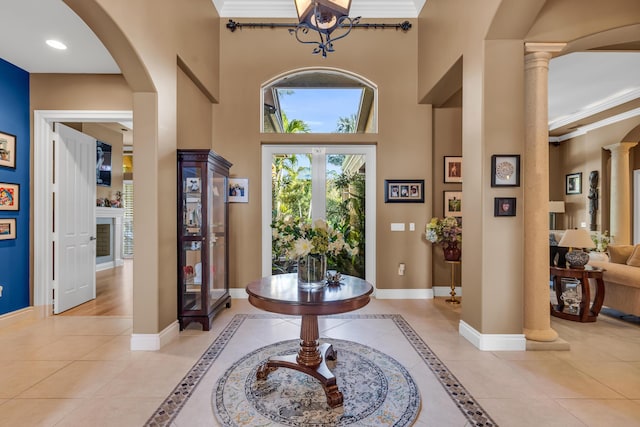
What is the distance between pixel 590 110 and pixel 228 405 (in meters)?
8.62

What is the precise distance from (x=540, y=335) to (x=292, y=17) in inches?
209

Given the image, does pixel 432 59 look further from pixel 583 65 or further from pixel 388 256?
pixel 388 256

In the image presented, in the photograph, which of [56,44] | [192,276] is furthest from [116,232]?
[192,276]

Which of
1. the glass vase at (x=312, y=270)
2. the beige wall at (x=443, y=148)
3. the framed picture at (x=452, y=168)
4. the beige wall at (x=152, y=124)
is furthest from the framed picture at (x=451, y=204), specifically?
the beige wall at (x=152, y=124)

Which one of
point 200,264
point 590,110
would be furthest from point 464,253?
point 590,110

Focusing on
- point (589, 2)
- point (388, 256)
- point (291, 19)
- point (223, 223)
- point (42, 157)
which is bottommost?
point (388, 256)

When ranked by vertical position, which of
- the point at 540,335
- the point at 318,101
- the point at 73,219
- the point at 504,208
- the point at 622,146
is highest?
the point at 318,101

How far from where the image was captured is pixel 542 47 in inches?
122

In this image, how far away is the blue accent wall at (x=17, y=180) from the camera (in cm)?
371

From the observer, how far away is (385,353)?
9.57 feet

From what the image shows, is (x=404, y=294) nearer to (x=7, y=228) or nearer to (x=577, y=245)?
(x=577, y=245)

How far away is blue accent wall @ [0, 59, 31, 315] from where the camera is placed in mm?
3713

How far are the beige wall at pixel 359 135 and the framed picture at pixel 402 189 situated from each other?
8 cm

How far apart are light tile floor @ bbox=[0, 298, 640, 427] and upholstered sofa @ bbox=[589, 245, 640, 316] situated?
0.82 ft
